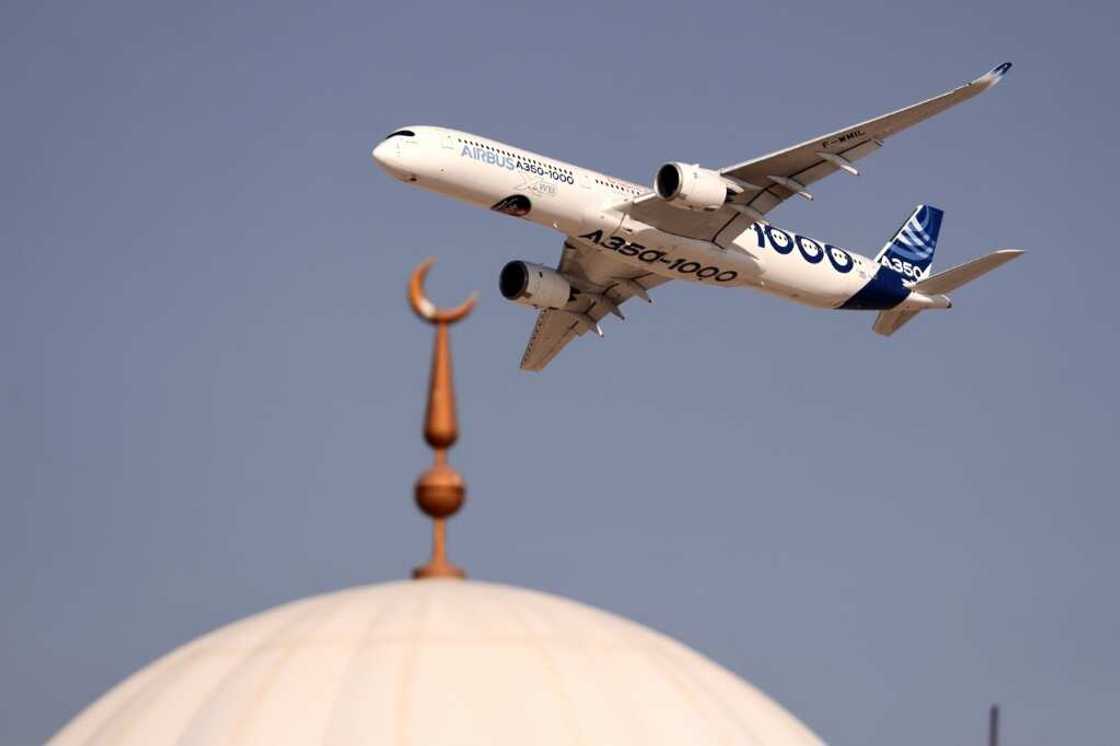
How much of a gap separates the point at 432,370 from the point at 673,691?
11.0 ft

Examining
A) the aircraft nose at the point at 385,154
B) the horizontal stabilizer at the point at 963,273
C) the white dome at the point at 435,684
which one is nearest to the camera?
the white dome at the point at 435,684

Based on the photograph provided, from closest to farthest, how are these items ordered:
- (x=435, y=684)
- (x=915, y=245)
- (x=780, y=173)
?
1. (x=435, y=684)
2. (x=780, y=173)
3. (x=915, y=245)

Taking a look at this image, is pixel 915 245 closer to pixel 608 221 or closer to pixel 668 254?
pixel 668 254

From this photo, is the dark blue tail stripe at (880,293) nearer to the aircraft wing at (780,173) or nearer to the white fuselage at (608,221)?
the white fuselage at (608,221)

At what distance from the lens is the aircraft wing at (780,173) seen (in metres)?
52.9

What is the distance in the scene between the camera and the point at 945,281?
5981 centimetres

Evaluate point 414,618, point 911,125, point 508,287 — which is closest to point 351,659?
point 414,618

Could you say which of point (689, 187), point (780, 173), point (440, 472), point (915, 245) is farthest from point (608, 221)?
point (440, 472)

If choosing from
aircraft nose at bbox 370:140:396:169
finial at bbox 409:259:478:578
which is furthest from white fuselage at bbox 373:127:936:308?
finial at bbox 409:259:478:578

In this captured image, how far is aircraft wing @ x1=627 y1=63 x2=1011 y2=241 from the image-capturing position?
52.9m

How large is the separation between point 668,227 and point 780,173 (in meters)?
3.41

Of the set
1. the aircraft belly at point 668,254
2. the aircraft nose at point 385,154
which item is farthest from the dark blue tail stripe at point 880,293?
the aircraft nose at point 385,154

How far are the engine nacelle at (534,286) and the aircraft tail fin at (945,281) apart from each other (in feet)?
31.1

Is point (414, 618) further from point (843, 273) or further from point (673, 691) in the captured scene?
point (843, 273)
